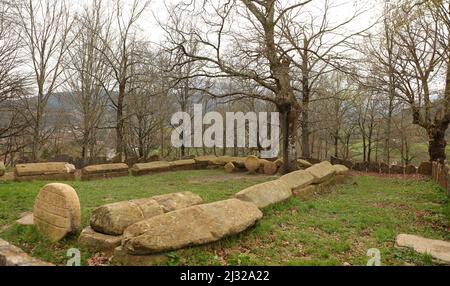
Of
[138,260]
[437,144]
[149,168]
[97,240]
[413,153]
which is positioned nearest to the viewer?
[138,260]

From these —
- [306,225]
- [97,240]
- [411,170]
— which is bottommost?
[306,225]

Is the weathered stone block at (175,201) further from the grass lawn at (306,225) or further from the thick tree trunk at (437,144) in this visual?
the thick tree trunk at (437,144)

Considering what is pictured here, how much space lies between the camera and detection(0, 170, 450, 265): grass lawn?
5.38 meters

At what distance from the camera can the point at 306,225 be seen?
7211 mm

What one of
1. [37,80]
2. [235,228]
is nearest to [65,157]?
[37,80]

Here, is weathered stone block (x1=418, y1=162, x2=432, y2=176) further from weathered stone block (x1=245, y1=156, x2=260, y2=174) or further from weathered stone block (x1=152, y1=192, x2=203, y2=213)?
weathered stone block (x1=152, y1=192, x2=203, y2=213)

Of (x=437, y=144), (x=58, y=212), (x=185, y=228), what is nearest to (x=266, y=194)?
(x=185, y=228)

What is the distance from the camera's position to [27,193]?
9914mm

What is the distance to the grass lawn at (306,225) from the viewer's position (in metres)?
5.38

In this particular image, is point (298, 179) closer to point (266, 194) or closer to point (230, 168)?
point (266, 194)

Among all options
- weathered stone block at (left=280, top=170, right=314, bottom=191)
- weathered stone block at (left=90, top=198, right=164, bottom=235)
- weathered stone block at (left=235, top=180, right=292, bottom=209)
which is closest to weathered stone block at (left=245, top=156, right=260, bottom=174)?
weathered stone block at (left=280, top=170, right=314, bottom=191)

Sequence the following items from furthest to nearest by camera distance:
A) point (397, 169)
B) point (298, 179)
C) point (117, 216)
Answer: point (397, 169) → point (298, 179) → point (117, 216)

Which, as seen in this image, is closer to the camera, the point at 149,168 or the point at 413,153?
the point at 149,168
